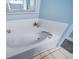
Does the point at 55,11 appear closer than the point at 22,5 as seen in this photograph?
No

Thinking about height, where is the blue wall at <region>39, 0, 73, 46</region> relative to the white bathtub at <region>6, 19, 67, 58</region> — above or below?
above

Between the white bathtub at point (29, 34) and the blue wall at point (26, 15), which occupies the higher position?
the blue wall at point (26, 15)

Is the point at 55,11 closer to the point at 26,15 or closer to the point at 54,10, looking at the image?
the point at 54,10

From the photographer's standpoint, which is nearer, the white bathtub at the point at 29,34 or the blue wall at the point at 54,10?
the white bathtub at the point at 29,34

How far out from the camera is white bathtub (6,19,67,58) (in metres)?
0.88

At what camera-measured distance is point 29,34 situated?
3.18 ft

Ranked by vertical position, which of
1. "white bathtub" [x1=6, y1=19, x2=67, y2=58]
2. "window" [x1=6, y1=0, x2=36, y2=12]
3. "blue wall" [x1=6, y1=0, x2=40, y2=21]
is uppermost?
"window" [x1=6, y1=0, x2=36, y2=12]

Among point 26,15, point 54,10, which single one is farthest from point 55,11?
point 26,15

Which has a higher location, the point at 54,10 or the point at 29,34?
the point at 54,10

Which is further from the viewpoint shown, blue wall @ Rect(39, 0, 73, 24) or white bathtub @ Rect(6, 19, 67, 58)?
blue wall @ Rect(39, 0, 73, 24)

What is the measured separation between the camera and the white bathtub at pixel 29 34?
2.88 ft

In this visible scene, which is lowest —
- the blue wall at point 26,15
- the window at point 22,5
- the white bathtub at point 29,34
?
the white bathtub at point 29,34

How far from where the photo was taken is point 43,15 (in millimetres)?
1017
